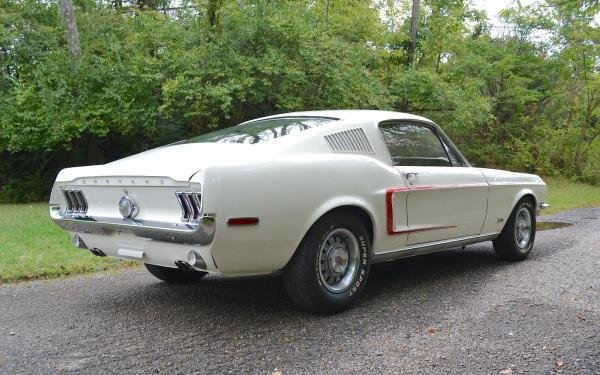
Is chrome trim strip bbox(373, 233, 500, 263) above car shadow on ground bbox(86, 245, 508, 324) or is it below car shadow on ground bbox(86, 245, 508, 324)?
above

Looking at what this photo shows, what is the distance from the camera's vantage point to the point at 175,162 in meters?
3.89

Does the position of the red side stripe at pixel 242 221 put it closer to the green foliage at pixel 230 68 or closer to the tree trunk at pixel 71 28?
the green foliage at pixel 230 68

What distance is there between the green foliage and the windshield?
269 inches

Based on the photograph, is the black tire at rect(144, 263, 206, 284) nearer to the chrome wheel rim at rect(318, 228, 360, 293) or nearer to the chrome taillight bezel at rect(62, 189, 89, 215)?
the chrome taillight bezel at rect(62, 189, 89, 215)

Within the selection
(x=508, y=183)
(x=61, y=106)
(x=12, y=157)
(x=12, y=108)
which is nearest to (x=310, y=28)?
(x=61, y=106)

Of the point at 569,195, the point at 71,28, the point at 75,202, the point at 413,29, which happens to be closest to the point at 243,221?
the point at 75,202

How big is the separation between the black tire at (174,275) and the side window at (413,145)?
2.10 metres

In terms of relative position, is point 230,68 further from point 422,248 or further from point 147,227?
point 147,227

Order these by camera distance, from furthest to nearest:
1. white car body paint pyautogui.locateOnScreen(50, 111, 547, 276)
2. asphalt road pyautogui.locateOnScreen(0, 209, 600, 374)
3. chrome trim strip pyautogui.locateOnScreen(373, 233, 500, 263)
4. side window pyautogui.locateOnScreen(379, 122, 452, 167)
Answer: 1. side window pyautogui.locateOnScreen(379, 122, 452, 167)
2. chrome trim strip pyautogui.locateOnScreen(373, 233, 500, 263)
3. white car body paint pyautogui.locateOnScreen(50, 111, 547, 276)
4. asphalt road pyautogui.locateOnScreen(0, 209, 600, 374)

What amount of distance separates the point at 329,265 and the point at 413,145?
1.57 metres

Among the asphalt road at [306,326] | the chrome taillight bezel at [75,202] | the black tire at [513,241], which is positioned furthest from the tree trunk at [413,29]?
the chrome taillight bezel at [75,202]

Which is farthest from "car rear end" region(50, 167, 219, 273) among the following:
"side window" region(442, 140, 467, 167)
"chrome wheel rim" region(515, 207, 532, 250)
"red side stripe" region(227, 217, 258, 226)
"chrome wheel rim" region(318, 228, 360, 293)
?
"chrome wheel rim" region(515, 207, 532, 250)

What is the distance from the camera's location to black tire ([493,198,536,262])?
6156 millimetres

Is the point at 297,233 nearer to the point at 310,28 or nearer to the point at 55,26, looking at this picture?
the point at 310,28
